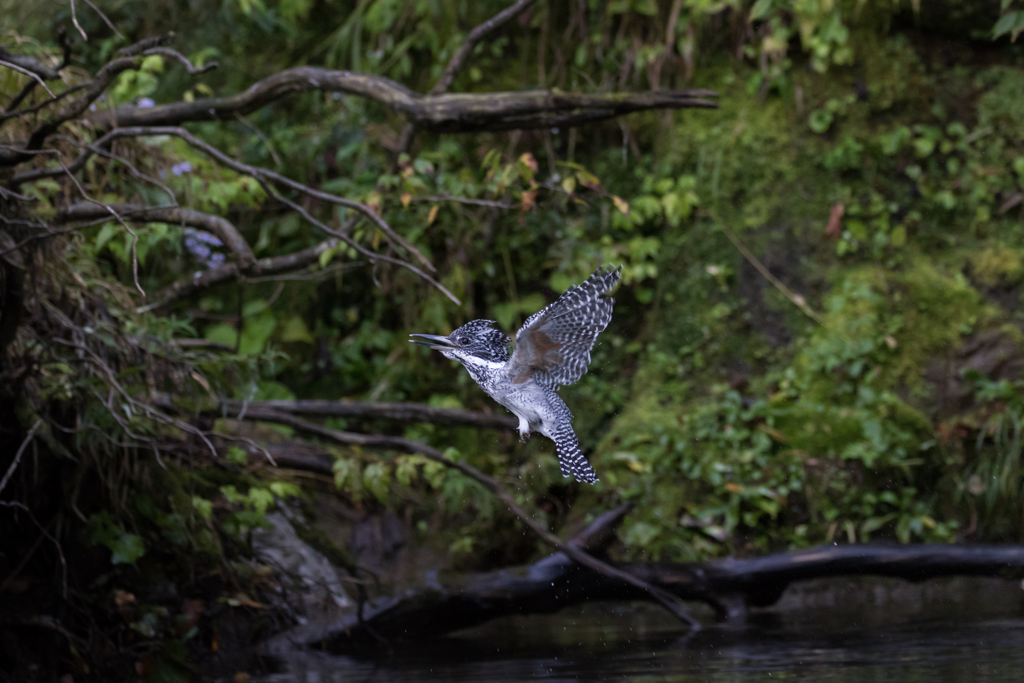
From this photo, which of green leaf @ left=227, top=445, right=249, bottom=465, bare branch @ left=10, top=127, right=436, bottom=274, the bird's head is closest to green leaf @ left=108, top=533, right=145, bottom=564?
green leaf @ left=227, top=445, right=249, bottom=465

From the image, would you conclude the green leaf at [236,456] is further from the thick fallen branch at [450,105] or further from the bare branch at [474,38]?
the bare branch at [474,38]

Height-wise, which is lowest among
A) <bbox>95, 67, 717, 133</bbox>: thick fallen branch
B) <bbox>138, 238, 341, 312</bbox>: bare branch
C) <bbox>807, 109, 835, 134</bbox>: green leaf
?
<bbox>138, 238, 341, 312</bbox>: bare branch

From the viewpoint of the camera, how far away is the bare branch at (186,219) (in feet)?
11.0

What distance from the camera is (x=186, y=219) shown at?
3467 mm

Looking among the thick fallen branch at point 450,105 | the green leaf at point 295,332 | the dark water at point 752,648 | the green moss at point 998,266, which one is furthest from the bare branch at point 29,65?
the green moss at point 998,266

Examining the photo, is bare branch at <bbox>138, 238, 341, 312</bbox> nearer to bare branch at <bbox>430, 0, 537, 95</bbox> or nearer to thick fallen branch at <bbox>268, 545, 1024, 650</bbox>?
bare branch at <bbox>430, 0, 537, 95</bbox>

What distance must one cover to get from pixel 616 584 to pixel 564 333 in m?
1.95

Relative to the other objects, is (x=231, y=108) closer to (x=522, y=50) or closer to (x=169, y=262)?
(x=169, y=262)

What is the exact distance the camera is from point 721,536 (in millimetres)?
5379

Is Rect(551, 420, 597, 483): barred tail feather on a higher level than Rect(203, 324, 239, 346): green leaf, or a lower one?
higher

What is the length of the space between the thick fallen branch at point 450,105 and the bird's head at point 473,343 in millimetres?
1379

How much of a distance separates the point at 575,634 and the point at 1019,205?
13.5 ft

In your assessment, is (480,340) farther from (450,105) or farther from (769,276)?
(769,276)

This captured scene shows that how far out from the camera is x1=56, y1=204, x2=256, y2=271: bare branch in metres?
3.35
